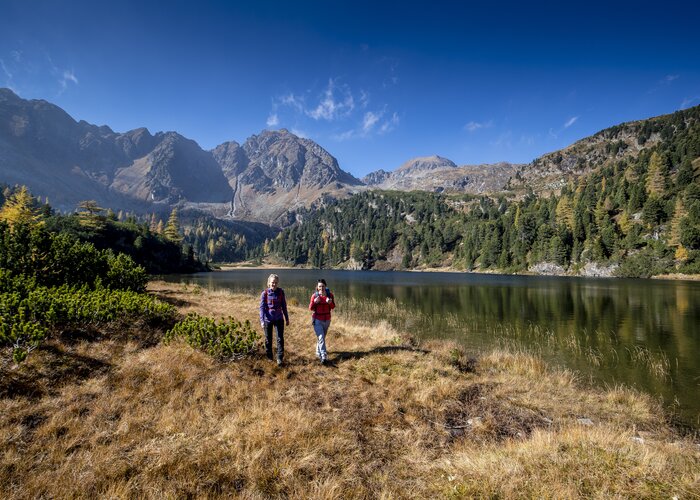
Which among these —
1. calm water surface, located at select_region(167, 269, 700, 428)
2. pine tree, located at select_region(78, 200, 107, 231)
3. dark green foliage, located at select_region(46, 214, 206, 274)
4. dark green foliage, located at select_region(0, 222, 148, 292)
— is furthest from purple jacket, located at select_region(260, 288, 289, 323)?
pine tree, located at select_region(78, 200, 107, 231)

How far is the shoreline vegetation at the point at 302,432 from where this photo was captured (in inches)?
210

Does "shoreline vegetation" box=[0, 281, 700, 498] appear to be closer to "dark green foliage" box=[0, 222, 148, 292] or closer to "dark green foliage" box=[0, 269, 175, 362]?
"dark green foliage" box=[0, 269, 175, 362]

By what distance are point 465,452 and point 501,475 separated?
1432 millimetres

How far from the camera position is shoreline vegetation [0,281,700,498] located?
210 inches

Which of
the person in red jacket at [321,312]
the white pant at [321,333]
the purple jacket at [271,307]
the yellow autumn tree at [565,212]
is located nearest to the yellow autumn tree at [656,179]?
the yellow autumn tree at [565,212]

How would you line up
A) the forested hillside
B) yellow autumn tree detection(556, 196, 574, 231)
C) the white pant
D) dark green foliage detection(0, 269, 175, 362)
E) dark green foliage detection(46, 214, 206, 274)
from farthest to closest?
1. yellow autumn tree detection(556, 196, 574, 231)
2. the forested hillside
3. dark green foliage detection(46, 214, 206, 274)
4. the white pant
5. dark green foliage detection(0, 269, 175, 362)

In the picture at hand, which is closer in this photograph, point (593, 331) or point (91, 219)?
point (593, 331)

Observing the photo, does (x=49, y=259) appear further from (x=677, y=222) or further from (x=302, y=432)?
(x=677, y=222)

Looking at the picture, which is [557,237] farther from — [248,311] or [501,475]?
[501,475]

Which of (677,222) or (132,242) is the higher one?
(677,222)

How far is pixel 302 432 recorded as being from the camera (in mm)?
7184

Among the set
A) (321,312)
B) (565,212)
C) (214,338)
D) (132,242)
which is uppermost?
(565,212)

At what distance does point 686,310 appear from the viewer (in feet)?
120

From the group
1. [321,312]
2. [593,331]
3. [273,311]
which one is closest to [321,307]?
[321,312]
